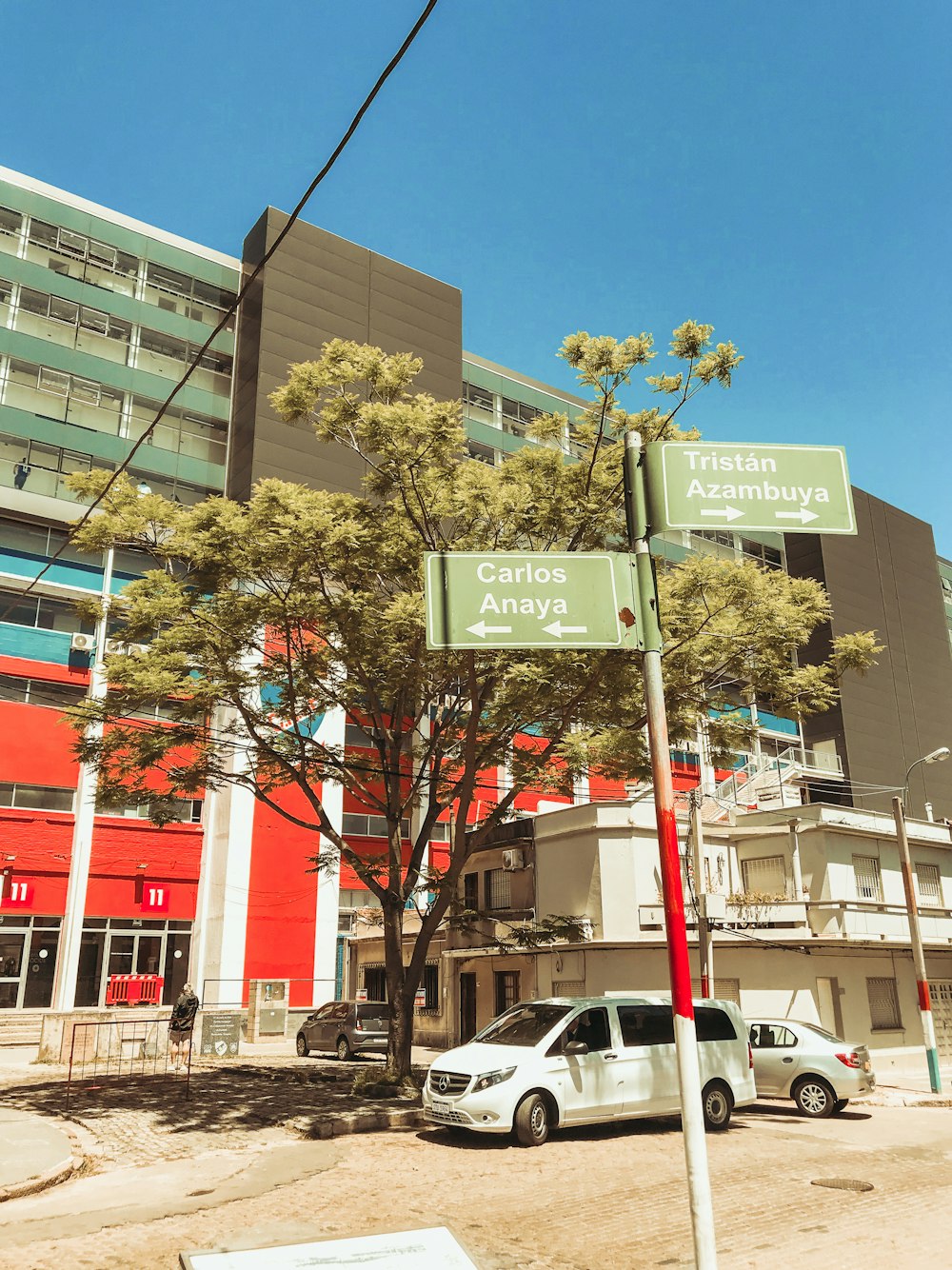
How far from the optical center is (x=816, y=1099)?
16.8 metres

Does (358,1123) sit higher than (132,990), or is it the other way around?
(132,990)

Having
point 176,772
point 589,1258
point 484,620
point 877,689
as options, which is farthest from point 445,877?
point 877,689

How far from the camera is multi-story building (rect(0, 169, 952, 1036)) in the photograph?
119ft

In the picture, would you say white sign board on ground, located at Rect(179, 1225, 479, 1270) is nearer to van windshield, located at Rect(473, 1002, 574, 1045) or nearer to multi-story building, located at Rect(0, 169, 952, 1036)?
van windshield, located at Rect(473, 1002, 574, 1045)

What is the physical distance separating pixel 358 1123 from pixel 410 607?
294 inches

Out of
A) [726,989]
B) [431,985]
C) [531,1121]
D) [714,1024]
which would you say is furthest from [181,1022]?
[726,989]

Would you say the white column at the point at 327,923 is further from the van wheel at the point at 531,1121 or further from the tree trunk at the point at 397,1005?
the van wheel at the point at 531,1121

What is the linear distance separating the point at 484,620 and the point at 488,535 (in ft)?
36.9

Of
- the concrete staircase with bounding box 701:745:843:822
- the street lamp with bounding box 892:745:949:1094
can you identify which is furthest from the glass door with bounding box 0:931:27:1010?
the street lamp with bounding box 892:745:949:1094

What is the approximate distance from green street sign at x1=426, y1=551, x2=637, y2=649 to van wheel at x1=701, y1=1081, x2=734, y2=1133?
1113 centimetres

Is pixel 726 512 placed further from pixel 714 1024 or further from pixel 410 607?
pixel 714 1024

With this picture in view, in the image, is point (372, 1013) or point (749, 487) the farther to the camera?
point (372, 1013)

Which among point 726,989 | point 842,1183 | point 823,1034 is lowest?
point 842,1183

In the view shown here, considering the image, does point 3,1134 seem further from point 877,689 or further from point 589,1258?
point 877,689
